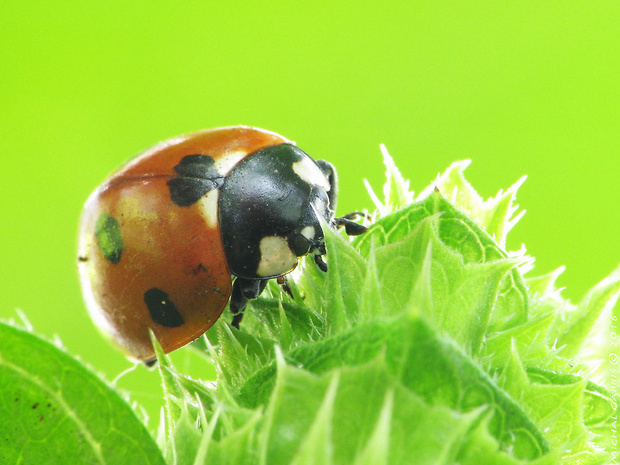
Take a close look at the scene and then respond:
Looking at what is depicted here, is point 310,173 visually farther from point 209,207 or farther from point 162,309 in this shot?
point 162,309

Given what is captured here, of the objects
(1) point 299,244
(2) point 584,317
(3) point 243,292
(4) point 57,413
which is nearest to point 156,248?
(3) point 243,292

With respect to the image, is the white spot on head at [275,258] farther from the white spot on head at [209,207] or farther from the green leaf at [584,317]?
the green leaf at [584,317]

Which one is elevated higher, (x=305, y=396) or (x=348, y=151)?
(x=305, y=396)

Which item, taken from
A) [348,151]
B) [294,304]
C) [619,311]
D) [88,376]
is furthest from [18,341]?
[348,151]

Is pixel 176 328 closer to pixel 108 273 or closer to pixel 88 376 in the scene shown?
pixel 108 273

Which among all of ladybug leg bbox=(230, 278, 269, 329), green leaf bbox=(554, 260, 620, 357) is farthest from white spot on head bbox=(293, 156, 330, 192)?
green leaf bbox=(554, 260, 620, 357)
